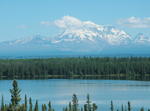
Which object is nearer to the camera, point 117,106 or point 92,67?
point 117,106

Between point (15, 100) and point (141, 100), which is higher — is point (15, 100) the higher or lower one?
the higher one

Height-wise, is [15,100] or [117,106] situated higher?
[15,100]

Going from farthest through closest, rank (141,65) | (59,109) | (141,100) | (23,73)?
(141,65)
(23,73)
(141,100)
(59,109)

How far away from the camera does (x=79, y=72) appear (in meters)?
172

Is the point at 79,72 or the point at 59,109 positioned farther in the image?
the point at 79,72

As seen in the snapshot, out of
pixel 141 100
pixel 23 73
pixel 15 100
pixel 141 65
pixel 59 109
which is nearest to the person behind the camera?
pixel 15 100

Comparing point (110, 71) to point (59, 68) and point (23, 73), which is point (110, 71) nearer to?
point (59, 68)

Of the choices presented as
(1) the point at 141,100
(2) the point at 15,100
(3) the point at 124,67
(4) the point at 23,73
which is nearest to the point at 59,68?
(4) the point at 23,73

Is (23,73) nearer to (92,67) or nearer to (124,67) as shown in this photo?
(92,67)

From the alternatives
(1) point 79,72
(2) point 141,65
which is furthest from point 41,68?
(2) point 141,65

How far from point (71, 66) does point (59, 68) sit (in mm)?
6942

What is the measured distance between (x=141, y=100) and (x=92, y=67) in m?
103

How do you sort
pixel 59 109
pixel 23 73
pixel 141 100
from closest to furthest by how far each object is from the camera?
pixel 59 109 < pixel 141 100 < pixel 23 73

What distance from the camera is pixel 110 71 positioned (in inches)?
6594
